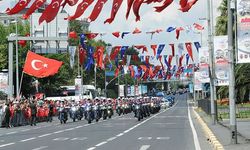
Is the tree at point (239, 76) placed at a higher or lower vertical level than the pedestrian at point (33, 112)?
higher

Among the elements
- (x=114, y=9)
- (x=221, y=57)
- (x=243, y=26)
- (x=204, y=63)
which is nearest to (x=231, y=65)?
(x=243, y=26)

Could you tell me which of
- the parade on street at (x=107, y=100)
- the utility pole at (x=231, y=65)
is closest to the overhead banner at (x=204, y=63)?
the parade on street at (x=107, y=100)

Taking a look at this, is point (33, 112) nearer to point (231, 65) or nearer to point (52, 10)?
point (231, 65)

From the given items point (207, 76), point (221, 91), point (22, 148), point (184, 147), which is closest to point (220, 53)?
point (207, 76)

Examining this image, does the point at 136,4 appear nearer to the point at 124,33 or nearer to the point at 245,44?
the point at 245,44

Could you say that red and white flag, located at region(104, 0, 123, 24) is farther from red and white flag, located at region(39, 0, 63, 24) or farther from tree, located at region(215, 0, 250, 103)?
tree, located at region(215, 0, 250, 103)

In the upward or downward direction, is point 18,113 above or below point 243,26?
below

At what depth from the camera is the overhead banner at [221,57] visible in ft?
106

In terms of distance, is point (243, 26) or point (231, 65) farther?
point (231, 65)

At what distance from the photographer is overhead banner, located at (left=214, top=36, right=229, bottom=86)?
3222 cm

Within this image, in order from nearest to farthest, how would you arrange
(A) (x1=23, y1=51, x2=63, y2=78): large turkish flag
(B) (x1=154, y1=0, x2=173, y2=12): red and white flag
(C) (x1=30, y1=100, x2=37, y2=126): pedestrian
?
(B) (x1=154, y1=0, x2=173, y2=12): red and white flag → (A) (x1=23, y1=51, x2=63, y2=78): large turkish flag → (C) (x1=30, y1=100, x2=37, y2=126): pedestrian

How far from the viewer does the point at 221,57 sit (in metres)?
33.1

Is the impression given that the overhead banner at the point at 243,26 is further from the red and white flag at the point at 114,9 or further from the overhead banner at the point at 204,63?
the overhead banner at the point at 204,63

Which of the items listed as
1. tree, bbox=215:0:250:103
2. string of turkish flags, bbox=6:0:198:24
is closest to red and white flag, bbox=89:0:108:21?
string of turkish flags, bbox=6:0:198:24
